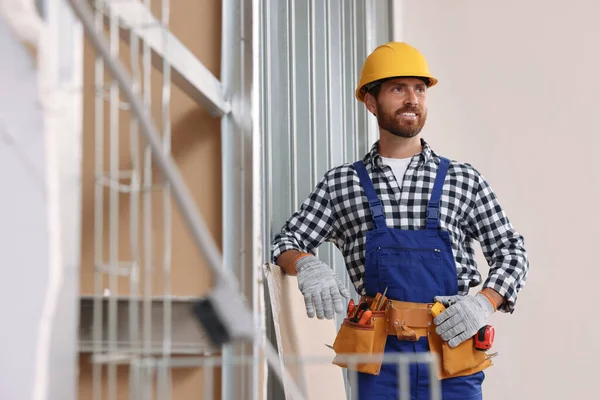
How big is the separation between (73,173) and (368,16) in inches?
109

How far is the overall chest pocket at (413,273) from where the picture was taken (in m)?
2.02

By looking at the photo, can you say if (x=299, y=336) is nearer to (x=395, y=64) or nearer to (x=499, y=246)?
(x=499, y=246)

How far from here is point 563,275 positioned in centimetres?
356

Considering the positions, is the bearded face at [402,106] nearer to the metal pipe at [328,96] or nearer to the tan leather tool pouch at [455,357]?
the tan leather tool pouch at [455,357]

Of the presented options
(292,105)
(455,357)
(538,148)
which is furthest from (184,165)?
(538,148)

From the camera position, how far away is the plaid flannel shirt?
2.10 metres

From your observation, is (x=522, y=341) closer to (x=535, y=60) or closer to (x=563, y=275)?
(x=563, y=275)

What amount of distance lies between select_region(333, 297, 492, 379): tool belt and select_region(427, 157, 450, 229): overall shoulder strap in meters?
0.21

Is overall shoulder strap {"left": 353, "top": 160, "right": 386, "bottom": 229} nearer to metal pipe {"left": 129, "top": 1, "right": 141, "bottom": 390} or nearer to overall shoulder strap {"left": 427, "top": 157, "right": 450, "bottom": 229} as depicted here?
overall shoulder strap {"left": 427, "top": 157, "right": 450, "bottom": 229}

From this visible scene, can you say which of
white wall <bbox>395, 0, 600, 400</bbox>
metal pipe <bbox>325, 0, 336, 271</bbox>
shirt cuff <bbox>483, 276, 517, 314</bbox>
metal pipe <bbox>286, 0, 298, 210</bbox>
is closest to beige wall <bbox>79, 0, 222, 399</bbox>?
shirt cuff <bbox>483, 276, 517, 314</bbox>

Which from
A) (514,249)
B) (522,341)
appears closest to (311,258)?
(514,249)

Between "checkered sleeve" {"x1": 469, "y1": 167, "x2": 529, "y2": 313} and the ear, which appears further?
the ear

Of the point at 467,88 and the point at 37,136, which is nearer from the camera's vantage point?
the point at 37,136

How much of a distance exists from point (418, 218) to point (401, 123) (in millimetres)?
285
